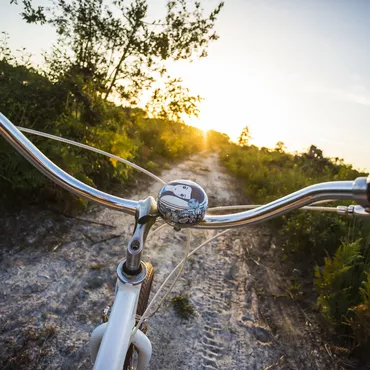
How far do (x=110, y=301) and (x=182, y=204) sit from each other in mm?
2741

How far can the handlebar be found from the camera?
80 centimetres

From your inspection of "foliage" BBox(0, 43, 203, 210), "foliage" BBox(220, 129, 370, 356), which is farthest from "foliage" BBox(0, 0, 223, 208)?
"foliage" BBox(220, 129, 370, 356)

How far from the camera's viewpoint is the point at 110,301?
3293 mm

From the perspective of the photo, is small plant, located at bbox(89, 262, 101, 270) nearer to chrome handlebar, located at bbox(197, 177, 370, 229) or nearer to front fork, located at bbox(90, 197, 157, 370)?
front fork, located at bbox(90, 197, 157, 370)

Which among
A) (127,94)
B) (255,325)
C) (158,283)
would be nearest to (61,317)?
(158,283)

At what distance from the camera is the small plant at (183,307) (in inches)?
130

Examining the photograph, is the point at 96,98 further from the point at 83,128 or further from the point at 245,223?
the point at 245,223

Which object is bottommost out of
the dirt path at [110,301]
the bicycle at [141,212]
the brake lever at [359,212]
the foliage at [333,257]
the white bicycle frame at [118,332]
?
the dirt path at [110,301]

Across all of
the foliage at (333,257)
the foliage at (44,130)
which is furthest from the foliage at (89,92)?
the foliage at (333,257)

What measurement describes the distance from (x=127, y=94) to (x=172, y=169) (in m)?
3.91

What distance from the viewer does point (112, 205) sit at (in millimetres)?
1156

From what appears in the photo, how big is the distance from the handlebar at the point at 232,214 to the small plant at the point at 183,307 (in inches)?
99.6

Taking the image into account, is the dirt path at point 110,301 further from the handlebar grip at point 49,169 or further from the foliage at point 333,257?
the handlebar grip at point 49,169

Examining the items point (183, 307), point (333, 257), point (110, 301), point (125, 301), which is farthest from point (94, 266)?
point (333, 257)
